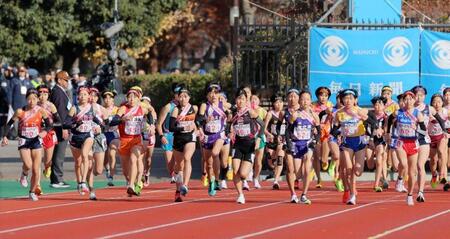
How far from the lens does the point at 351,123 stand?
873 inches

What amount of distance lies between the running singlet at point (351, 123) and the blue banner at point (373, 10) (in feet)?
27.3

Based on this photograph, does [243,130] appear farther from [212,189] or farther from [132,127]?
[132,127]

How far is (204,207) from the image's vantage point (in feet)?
68.4

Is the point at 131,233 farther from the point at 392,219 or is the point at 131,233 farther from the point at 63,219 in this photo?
the point at 392,219

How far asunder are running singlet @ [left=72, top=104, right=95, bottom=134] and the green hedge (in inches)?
565

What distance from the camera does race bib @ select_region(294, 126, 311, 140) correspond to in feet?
71.8

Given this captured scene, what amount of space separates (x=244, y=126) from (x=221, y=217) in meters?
3.94

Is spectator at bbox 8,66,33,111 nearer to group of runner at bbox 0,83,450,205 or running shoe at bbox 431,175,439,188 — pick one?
group of runner at bbox 0,83,450,205

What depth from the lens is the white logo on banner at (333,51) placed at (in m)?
28.4

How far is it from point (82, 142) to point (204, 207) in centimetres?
307

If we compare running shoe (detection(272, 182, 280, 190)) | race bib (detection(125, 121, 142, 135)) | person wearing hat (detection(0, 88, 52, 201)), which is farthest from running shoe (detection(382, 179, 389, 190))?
person wearing hat (detection(0, 88, 52, 201))

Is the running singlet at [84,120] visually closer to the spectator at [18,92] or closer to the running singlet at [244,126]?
the running singlet at [244,126]

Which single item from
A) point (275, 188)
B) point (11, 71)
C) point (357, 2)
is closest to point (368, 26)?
point (357, 2)

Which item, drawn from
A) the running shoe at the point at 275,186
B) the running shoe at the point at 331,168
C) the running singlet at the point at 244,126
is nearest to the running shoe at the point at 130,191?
the running singlet at the point at 244,126
